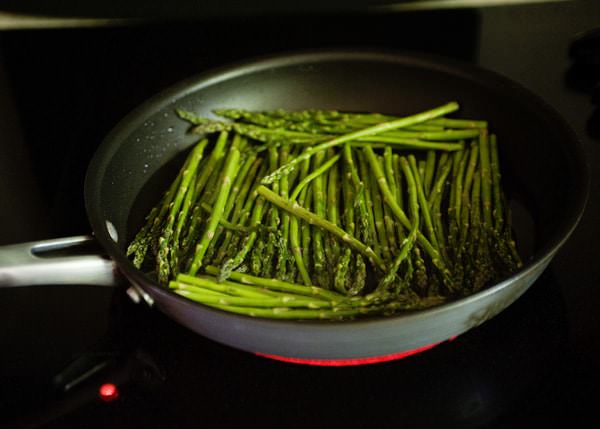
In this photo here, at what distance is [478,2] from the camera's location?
2188 mm

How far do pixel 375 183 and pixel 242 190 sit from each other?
294 millimetres

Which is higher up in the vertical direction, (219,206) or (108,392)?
(219,206)

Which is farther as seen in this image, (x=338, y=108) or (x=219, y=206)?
(x=338, y=108)

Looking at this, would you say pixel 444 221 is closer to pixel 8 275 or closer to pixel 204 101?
pixel 204 101

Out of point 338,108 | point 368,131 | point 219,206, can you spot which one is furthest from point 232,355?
point 338,108

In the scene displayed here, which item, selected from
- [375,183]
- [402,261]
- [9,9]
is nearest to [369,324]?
[402,261]

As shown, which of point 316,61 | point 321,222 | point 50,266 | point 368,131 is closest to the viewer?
point 50,266

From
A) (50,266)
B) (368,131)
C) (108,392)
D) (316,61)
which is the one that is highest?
(316,61)

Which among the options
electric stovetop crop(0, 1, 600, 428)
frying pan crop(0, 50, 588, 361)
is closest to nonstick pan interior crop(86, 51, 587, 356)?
frying pan crop(0, 50, 588, 361)

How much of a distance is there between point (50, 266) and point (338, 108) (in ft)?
2.78

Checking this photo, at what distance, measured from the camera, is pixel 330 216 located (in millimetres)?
1464

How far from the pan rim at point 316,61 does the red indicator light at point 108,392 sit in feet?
0.73

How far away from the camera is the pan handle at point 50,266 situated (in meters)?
1.21

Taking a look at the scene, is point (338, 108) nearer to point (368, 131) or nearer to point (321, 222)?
point (368, 131)
